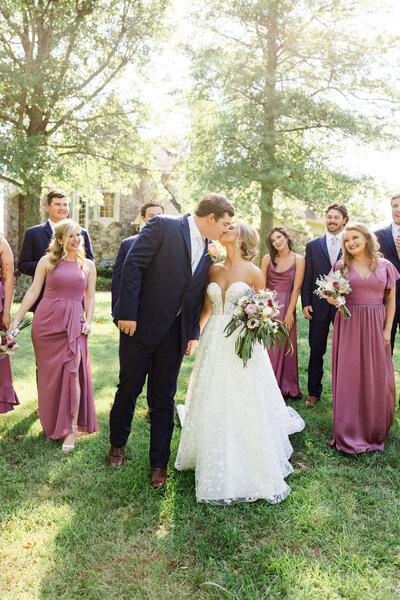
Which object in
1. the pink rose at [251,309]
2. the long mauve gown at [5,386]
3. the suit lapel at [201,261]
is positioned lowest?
the long mauve gown at [5,386]

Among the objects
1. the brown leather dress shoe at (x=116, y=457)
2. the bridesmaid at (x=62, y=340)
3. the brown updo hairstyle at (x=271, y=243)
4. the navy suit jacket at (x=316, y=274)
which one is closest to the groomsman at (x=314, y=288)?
the navy suit jacket at (x=316, y=274)

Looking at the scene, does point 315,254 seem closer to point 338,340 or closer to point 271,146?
point 338,340

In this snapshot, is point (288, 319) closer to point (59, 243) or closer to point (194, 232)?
point (194, 232)

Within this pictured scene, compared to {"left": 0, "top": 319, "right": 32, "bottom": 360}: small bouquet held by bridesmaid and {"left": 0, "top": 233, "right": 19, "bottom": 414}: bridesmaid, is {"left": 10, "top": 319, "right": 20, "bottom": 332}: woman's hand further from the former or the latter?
{"left": 0, "top": 233, "right": 19, "bottom": 414}: bridesmaid

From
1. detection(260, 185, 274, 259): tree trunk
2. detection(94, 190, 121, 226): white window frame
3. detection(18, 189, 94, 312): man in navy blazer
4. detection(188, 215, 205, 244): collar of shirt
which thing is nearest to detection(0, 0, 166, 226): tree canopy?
detection(260, 185, 274, 259): tree trunk

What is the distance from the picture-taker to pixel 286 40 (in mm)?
14422

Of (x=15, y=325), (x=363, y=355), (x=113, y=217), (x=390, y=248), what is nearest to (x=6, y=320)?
(x=15, y=325)

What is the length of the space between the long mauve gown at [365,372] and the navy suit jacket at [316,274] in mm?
1341

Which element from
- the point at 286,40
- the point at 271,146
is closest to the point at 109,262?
the point at 271,146

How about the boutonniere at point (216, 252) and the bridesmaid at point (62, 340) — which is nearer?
the boutonniere at point (216, 252)

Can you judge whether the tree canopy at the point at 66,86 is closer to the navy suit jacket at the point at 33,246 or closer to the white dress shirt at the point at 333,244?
the navy suit jacket at the point at 33,246

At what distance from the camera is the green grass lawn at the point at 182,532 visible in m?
2.63

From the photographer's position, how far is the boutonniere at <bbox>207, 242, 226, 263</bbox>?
371 centimetres

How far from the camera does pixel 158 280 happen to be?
3711mm
